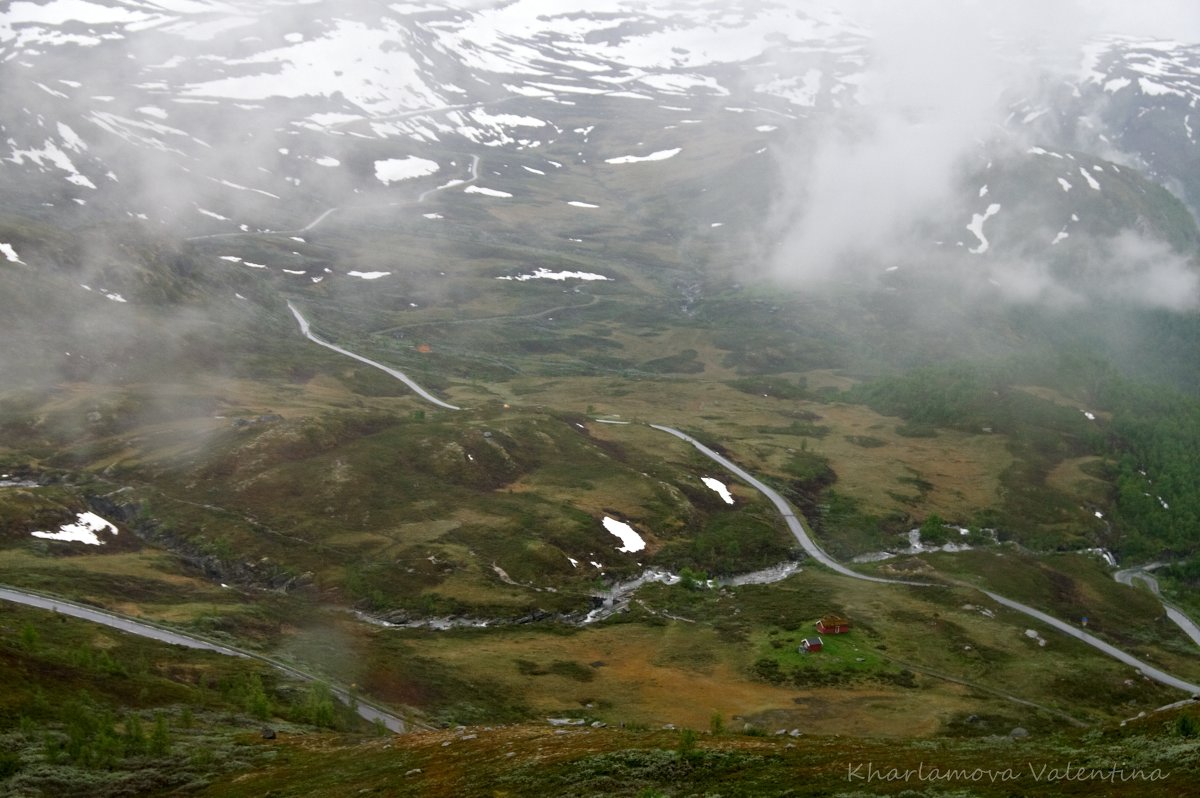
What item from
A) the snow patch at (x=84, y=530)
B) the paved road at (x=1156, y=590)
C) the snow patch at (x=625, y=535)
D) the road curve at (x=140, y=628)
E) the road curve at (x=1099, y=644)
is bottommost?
the paved road at (x=1156, y=590)

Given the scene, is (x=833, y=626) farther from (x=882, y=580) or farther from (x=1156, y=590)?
(x=1156, y=590)

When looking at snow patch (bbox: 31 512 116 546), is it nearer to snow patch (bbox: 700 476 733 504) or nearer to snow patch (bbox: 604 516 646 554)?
snow patch (bbox: 604 516 646 554)

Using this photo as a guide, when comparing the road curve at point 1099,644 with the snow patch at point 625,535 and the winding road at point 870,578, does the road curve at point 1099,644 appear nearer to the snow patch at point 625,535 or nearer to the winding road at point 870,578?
the winding road at point 870,578

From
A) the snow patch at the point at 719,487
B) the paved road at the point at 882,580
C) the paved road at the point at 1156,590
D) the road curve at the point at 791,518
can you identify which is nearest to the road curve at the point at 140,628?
the road curve at the point at 791,518

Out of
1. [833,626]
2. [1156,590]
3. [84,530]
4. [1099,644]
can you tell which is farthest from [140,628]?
[1156,590]

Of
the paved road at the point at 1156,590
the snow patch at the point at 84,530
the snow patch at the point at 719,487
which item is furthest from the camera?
the snow patch at the point at 719,487

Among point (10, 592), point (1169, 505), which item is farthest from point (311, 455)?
point (1169, 505)

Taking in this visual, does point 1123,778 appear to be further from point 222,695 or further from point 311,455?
point 311,455

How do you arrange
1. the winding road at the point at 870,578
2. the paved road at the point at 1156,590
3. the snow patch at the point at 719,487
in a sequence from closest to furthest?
the winding road at the point at 870,578 → the paved road at the point at 1156,590 → the snow patch at the point at 719,487
